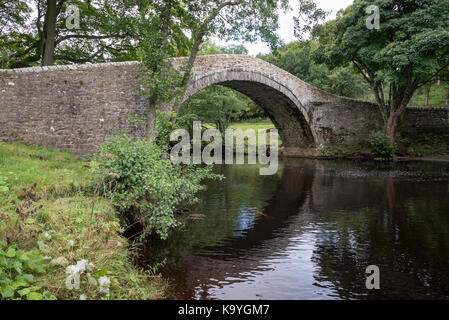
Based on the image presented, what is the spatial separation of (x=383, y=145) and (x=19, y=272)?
18.5 metres

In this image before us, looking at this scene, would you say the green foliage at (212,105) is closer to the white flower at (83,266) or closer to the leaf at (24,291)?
the white flower at (83,266)

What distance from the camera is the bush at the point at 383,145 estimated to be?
18.1 meters

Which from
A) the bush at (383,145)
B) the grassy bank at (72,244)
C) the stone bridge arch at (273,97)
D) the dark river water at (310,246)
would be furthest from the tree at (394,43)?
the grassy bank at (72,244)

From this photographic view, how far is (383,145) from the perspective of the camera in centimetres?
1812

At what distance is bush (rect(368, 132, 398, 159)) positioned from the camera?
18.1 meters

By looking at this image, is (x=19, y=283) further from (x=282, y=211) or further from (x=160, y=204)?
(x=282, y=211)

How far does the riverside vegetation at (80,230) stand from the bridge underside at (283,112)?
1135 centimetres

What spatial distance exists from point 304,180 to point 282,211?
4893 mm

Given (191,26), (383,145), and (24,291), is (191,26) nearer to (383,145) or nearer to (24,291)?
(24,291)

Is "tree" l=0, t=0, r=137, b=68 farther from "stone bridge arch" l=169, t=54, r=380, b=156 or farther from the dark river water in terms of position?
the dark river water

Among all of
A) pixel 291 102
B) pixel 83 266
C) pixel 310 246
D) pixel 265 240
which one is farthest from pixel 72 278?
pixel 291 102

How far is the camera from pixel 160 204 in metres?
4.87

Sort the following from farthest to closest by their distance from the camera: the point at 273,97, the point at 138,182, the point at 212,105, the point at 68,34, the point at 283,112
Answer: the point at 212,105 → the point at 283,112 → the point at 273,97 → the point at 68,34 → the point at 138,182

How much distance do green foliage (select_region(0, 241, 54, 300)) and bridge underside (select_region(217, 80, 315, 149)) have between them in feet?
45.2
